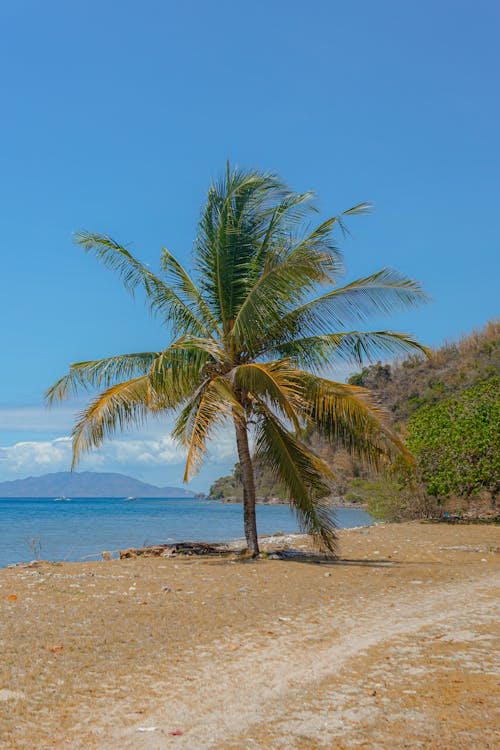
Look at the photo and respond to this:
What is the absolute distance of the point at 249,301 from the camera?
12398 mm

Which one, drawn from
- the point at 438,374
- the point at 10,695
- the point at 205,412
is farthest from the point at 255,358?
the point at 438,374

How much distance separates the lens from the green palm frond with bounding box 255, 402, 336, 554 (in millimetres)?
12430

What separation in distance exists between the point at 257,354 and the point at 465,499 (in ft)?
43.3

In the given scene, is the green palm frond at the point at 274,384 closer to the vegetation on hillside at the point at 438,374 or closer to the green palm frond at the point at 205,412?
the green palm frond at the point at 205,412

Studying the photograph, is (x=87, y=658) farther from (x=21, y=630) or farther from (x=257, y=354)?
(x=257, y=354)

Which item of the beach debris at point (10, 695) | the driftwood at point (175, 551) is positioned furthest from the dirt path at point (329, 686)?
the driftwood at point (175, 551)

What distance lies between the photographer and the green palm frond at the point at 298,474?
489 inches

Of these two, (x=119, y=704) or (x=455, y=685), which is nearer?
(x=119, y=704)

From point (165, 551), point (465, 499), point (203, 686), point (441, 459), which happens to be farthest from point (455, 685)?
point (465, 499)

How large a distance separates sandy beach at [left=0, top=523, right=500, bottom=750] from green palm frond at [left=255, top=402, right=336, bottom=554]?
6.46 feet

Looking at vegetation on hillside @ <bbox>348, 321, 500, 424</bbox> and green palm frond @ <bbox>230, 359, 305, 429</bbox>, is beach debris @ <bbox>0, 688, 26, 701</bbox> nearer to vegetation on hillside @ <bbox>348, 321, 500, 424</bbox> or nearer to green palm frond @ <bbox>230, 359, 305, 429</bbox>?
green palm frond @ <bbox>230, 359, 305, 429</bbox>

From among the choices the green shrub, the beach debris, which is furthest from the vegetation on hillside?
the beach debris

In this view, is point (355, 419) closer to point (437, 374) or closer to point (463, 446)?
point (463, 446)

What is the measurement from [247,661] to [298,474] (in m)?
6.70
